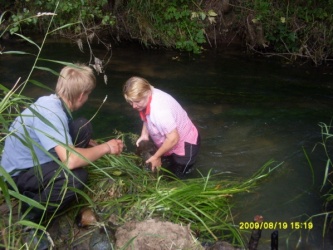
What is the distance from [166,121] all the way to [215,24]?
206 inches

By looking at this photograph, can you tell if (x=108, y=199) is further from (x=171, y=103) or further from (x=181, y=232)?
(x=171, y=103)

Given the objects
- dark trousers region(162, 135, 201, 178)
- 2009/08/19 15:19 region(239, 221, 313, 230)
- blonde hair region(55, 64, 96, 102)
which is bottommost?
2009/08/19 15:19 region(239, 221, 313, 230)

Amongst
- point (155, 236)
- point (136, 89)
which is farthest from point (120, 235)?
point (136, 89)

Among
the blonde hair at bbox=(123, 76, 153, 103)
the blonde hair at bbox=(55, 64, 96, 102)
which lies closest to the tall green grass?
the blonde hair at bbox=(55, 64, 96, 102)

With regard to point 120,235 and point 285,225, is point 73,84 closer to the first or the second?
point 120,235

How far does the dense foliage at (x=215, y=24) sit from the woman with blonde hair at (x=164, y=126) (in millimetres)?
4026

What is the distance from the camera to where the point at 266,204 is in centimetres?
A: 388

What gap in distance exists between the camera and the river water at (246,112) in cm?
388

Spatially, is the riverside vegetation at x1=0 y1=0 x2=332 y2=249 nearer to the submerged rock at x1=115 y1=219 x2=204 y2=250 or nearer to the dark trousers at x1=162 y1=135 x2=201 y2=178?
the submerged rock at x1=115 y1=219 x2=204 y2=250

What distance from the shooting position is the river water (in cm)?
388

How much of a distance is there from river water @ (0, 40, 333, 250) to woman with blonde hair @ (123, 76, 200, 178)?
0.30 m

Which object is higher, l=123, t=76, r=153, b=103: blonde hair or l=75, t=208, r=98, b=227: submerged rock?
l=123, t=76, r=153, b=103: blonde hair

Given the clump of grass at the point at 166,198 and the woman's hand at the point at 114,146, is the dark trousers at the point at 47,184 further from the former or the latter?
the clump of grass at the point at 166,198

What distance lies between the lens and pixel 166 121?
12.6 ft
